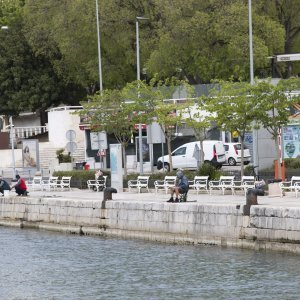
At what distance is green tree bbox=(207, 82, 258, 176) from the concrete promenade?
11.6 ft

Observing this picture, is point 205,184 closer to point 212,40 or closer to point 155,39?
point 212,40

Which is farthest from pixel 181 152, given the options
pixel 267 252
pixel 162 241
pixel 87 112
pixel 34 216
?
pixel 267 252

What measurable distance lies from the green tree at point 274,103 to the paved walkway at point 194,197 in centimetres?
361

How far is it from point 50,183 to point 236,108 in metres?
12.0

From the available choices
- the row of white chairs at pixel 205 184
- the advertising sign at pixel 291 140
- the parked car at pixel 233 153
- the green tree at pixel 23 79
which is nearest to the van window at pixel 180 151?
the parked car at pixel 233 153

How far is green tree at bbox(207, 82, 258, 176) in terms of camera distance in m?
50.2

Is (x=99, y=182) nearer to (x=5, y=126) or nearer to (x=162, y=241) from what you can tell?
(x=162, y=241)

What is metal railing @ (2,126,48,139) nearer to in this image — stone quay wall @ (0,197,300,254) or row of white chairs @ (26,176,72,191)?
row of white chairs @ (26,176,72,191)

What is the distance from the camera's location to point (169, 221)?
40.6m

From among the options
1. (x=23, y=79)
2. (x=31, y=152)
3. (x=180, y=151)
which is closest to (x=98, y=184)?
(x=31, y=152)

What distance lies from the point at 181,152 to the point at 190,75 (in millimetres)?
11569

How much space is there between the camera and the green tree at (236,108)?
50.2m

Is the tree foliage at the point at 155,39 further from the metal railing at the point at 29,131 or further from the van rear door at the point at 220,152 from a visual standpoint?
the van rear door at the point at 220,152

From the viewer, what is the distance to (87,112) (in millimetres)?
61250
